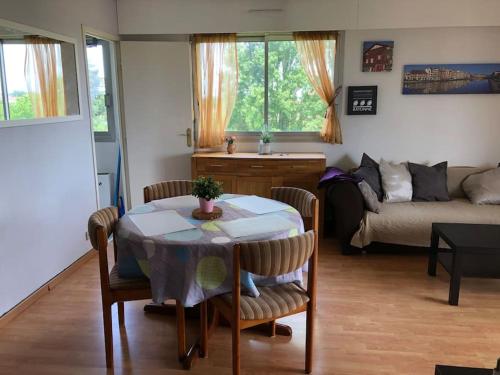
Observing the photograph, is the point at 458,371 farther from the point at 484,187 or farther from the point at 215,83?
the point at 215,83

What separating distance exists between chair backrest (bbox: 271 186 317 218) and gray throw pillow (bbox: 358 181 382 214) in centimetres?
111

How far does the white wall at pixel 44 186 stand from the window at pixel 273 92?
64.7 inches

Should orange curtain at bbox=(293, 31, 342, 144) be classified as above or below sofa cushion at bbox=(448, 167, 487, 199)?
above

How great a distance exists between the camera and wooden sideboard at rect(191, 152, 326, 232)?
4.22m

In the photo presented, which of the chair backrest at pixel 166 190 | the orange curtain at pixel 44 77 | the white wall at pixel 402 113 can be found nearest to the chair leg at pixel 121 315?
the chair backrest at pixel 166 190

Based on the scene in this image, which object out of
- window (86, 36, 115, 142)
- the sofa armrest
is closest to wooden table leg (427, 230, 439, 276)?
the sofa armrest

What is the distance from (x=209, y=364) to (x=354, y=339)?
0.91 metres

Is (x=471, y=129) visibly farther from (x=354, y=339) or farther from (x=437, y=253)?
(x=354, y=339)

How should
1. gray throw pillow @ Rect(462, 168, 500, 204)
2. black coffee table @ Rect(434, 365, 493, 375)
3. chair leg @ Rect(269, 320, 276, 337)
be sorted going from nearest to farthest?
black coffee table @ Rect(434, 365, 493, 375)
chair leg @ Rect(269, 320, 276, 337)
gray throw pillow @ Rect(462, 168, 500, 204)

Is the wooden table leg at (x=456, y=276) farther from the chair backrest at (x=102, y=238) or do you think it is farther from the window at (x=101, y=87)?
the window at (x=101, y=87)

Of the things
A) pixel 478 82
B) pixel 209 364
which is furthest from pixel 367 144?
pixel 209 364

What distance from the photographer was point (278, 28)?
169 inches

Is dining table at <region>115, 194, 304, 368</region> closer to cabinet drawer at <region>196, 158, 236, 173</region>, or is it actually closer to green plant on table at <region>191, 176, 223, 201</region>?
green plant on table at <region>191, 176, 223, 201</region>

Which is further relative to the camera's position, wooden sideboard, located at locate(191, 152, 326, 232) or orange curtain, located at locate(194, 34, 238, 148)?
orange curtain, located at locate(194, 34, 238, 148)
